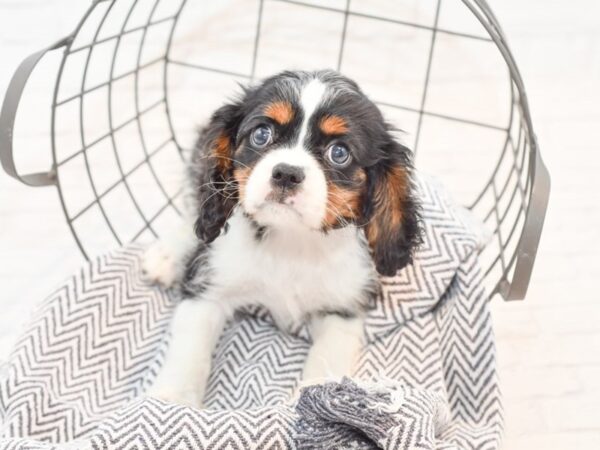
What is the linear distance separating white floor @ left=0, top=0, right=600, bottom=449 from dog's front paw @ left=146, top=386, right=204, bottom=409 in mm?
690

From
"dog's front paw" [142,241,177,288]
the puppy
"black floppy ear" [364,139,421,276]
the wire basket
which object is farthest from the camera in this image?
the wire basket

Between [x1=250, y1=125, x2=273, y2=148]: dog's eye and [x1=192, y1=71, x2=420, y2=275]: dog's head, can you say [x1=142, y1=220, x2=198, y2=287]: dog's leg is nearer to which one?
[x1=192, y1=71, x2=420, y2=275]: dog's head

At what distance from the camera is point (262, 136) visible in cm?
218

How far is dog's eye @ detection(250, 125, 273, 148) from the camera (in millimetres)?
2174

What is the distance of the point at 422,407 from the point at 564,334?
4.01 ft

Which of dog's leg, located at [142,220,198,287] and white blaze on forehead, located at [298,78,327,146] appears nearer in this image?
white blaze on forehead, located at [298,78,327,146]

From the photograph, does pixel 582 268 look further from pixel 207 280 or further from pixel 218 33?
pixel 218 33

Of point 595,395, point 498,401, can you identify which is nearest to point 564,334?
point 595,395

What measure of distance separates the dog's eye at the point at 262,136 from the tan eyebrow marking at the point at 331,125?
0.46 feet

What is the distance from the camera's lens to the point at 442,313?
2.67 metres

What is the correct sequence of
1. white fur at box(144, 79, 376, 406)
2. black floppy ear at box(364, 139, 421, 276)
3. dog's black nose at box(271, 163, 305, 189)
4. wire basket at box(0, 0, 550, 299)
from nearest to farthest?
1. dog's black nose at box(271, 163, 305, 189)
2. black floppy ear at box(364, 139, 421, 276)
3. white fur at box(144, 79, 376, 406)
4. wire basket at box(0, 0, 550, 299)

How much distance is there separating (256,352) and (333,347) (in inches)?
10.6

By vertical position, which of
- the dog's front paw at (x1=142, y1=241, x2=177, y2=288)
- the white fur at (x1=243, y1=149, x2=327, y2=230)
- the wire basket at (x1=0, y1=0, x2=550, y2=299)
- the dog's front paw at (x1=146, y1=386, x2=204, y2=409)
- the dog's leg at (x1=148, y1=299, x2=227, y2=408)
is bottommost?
the dog's front paw at (x1=146, y1=386, x2=204, y2=409)

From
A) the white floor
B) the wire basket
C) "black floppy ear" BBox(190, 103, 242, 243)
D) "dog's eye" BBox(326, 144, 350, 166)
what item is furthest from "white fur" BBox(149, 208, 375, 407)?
the wire basket
